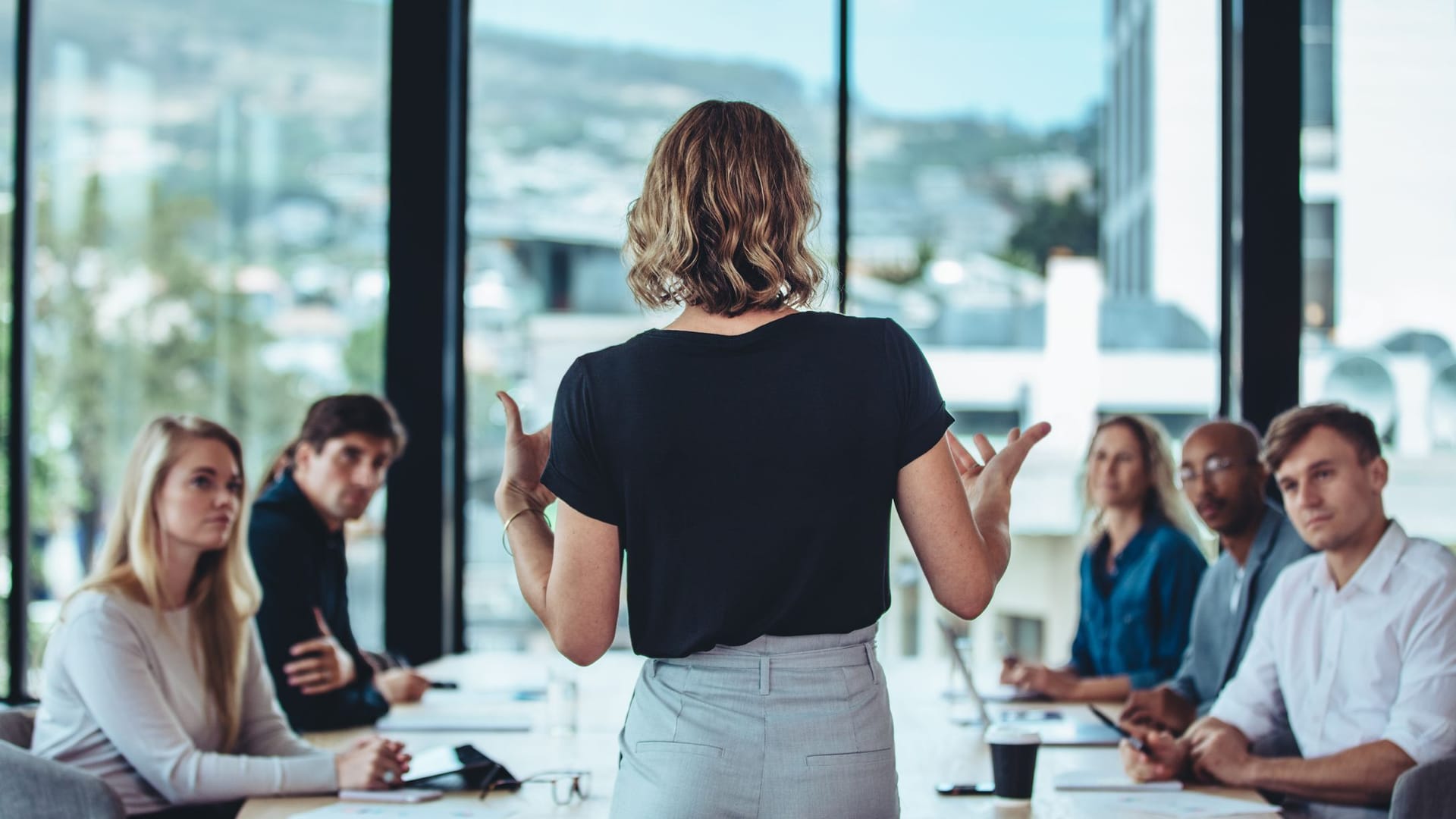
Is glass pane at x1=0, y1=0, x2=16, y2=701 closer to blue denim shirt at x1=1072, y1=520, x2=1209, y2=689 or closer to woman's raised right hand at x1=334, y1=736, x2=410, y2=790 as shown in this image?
woman's raised right hand at x1=334, y1=736, x2=410, y2=790

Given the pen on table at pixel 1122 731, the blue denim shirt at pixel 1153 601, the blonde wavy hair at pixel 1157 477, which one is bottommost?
the pen on table at pixel 1122 731

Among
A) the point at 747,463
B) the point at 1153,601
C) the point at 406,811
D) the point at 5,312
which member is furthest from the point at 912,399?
the point at 5,312

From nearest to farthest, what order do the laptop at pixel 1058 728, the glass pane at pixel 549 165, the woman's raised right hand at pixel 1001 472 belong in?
1. the woman's raised right hand at pixel 1001 472
2. the laptop at pixel 1058 728
3. the glass pane at pixel 549 165

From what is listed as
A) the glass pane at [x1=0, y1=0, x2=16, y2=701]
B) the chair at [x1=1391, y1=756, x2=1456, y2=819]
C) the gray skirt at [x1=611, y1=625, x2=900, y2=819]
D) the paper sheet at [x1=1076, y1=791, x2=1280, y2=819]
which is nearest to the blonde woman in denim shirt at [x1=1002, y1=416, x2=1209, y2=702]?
the paper sheet at [x1=1076, y1=791, x2=1280, y2=819]

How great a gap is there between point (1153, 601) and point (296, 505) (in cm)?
214

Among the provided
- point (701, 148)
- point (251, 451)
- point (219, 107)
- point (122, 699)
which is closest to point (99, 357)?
point (251, 451)

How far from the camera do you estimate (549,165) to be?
467 centimetres

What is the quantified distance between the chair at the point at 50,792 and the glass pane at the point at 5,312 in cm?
260

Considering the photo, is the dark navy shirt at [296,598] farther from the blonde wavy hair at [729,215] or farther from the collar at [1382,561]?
the collar at [1382,561]

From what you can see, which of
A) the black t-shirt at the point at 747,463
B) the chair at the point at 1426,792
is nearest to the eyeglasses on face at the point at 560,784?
the black t-shirt at the point at 747,463

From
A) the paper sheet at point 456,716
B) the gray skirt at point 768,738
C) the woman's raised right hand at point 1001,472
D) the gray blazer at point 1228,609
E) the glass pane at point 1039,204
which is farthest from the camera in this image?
the glass pane at point 1039,204

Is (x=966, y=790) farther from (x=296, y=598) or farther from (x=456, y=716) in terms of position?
(x=296, y=598)

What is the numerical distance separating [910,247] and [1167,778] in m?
2.44

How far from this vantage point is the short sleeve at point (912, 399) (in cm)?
155
